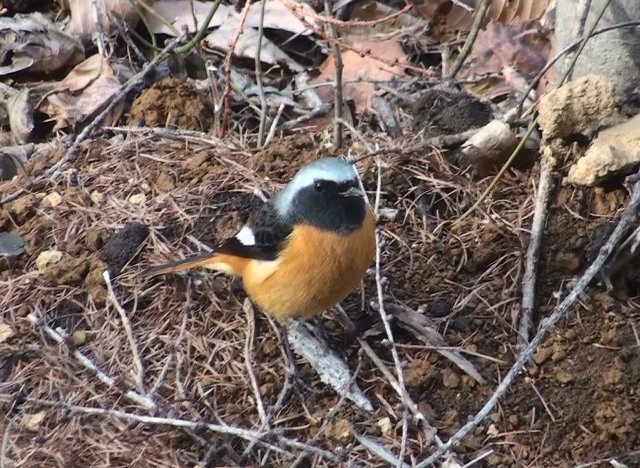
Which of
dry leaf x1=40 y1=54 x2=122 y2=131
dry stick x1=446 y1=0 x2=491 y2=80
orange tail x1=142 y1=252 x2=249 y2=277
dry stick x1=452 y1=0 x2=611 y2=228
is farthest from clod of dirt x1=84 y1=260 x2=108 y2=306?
dry stick x1=446 y1=0 x2=491 y2=80

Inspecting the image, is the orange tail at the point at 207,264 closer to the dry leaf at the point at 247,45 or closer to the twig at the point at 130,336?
the twig at the point at 130,336

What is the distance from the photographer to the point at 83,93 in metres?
5.92

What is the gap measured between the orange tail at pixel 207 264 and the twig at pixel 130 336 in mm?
187

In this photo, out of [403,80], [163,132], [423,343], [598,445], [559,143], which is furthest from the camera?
[403,80]

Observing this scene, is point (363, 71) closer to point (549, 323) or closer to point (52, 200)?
point (52, 200)

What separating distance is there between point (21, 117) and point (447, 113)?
2818 mm

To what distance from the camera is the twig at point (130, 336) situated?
4.05 meters

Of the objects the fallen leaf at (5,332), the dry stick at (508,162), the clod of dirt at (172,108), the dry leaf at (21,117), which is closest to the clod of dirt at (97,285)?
the fallen leaf at (5,332)

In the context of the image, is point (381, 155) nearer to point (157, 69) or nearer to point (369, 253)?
point (369, 253)

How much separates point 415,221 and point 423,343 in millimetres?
829

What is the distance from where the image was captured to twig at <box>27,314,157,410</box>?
154 inches

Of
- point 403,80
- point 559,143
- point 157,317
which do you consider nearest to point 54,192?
point 157,317

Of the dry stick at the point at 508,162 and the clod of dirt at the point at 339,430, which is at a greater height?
the dry stick at the point at 508,162

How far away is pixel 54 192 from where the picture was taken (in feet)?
16.9
